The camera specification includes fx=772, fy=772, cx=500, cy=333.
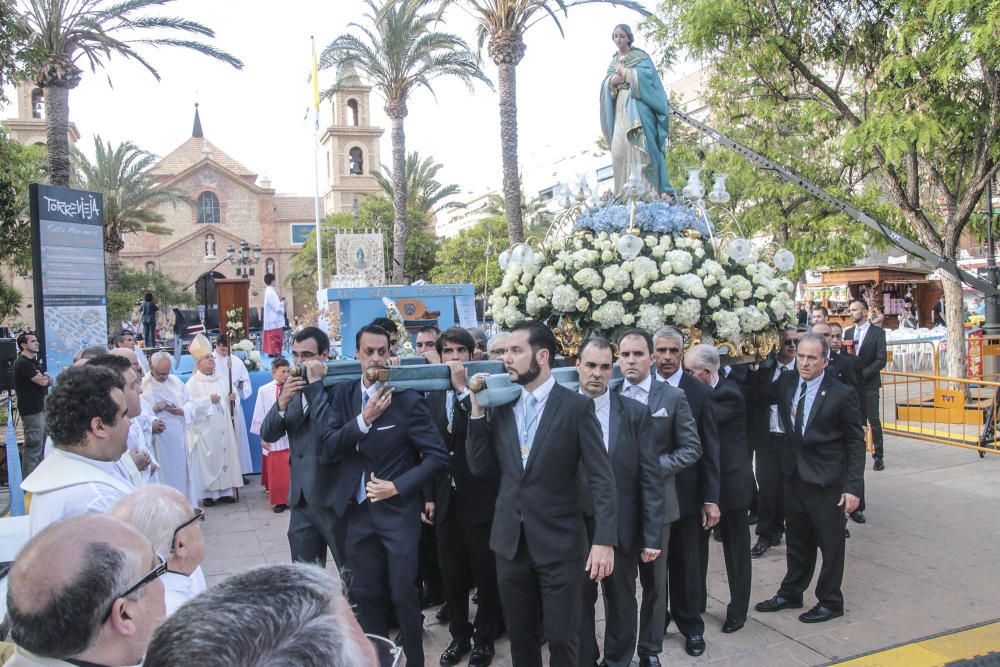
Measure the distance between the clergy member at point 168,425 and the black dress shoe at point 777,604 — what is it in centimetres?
564

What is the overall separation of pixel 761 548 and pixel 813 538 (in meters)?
1.43

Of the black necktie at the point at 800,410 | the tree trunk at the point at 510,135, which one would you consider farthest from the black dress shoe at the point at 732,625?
the tree trunk at the point at 510,135

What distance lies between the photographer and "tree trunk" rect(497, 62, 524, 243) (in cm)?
1709

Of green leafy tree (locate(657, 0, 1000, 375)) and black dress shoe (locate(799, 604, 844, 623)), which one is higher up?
green leafy tree (locate(657, 0, 1000, 375))

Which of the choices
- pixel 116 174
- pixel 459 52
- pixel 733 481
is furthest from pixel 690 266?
pixel 116 174

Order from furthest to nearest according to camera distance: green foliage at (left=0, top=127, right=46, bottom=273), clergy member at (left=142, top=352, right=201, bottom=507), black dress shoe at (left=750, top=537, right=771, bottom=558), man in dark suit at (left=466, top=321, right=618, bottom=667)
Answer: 1. green foliage at (left=0, top=127, right=46, bottom=273)
2. clergy member at (left=142, top=352, right=201, bottom=507)
3. black dress shoe at (left=750, top=537, right=771, bottom=558)
4. man in dark suit at (left=466, top=321, right=618, bottom=667)

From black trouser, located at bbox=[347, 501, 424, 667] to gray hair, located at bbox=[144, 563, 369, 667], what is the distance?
2.92 m

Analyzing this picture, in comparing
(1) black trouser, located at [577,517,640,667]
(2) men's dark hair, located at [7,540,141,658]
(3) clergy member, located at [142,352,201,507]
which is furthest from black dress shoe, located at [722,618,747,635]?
(3) clergy member, located at [142,352,201,507]

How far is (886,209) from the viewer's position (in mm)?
15570

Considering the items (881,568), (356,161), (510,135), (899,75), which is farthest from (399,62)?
(356,161)

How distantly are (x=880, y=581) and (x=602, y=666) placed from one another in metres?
2.63

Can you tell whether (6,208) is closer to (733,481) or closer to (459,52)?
(733,481)

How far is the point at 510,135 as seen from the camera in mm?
17391

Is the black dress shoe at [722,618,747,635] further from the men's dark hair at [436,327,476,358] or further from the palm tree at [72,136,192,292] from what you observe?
the palm tree at [72,136,192,292]
